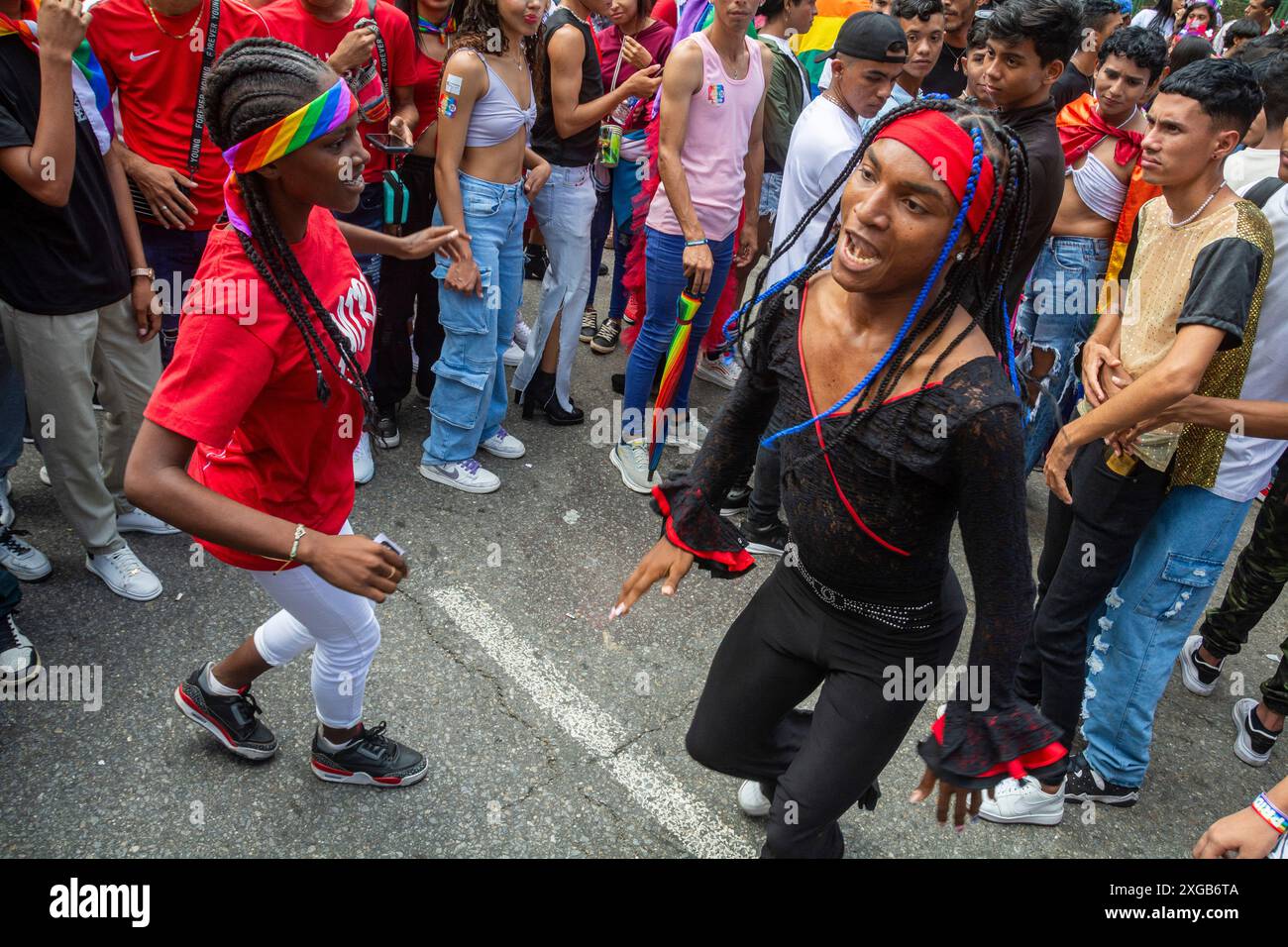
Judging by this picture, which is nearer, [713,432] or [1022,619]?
[1022,619]

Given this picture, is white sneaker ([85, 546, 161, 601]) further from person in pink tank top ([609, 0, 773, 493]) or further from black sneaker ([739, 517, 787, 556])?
black sneaker ([739, 517, 787, 556])

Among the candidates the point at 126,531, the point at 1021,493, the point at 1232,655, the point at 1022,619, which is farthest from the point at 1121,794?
the point at 126,531

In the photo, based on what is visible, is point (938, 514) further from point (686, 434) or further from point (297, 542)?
point (686, 434)

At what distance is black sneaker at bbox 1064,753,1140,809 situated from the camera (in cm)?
362

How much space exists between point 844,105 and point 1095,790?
3.00 m

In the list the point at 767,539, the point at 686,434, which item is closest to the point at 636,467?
the point at 686,434

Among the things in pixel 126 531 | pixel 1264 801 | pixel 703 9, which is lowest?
pixel 126 531

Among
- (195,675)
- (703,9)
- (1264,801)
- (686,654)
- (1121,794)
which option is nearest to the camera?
(1264,801)

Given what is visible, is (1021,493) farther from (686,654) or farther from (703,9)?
(703,9)

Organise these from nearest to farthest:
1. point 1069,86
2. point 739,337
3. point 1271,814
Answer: point 1271,814 → point 739,337 → point 1069,86

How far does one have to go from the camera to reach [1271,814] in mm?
2156

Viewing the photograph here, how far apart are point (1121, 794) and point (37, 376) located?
4.28m

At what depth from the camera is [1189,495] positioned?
10.8 ft

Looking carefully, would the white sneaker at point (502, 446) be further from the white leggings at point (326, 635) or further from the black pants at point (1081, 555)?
the black pants at point (1081, 555)
